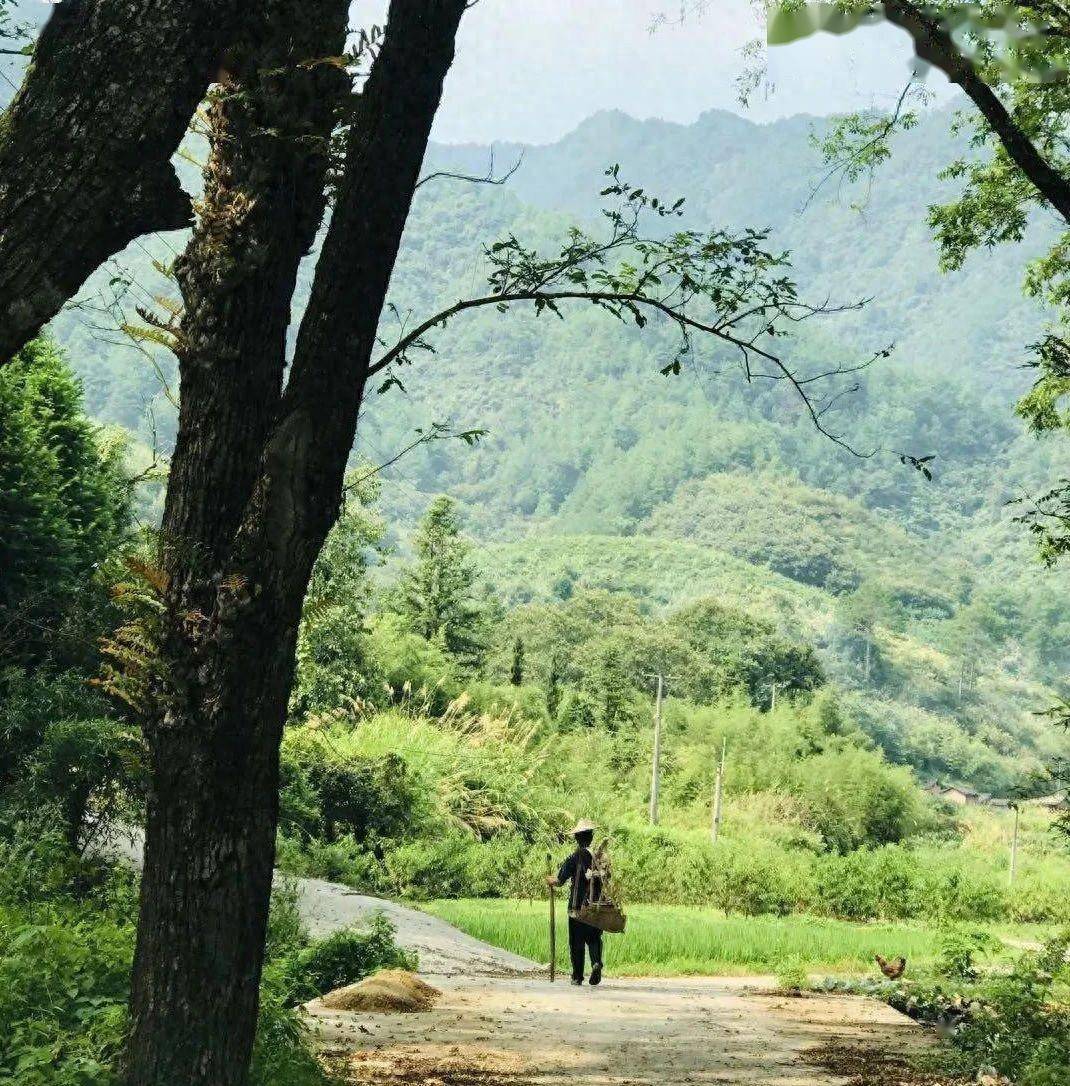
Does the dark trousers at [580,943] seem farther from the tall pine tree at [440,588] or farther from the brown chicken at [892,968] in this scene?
the tall pine tree at [440,588]

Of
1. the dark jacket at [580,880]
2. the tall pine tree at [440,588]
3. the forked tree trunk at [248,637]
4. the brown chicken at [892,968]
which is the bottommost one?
the brown chicken at [892,968]

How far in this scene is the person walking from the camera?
11.7 meters

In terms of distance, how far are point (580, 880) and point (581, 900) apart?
185 millimetres

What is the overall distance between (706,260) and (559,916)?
55.0ft

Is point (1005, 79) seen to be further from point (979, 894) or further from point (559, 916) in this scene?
point (979, 894)

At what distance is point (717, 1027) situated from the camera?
9.55m

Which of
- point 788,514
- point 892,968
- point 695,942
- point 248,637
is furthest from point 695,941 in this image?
point 788,514

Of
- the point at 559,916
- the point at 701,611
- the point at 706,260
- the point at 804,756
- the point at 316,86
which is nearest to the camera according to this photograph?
the point at 316,86

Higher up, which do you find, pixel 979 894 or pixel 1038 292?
pixel 1038 292

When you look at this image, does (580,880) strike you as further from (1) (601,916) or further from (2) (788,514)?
(2) (788,514)

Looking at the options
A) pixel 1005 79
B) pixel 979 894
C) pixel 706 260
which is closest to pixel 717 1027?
pixel 706 260

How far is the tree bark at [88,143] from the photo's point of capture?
8.55ft

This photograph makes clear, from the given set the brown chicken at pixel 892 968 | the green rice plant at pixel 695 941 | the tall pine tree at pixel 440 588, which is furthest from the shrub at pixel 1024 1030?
the tall pine tree at pixel 440 588

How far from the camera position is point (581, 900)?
11758 mm
